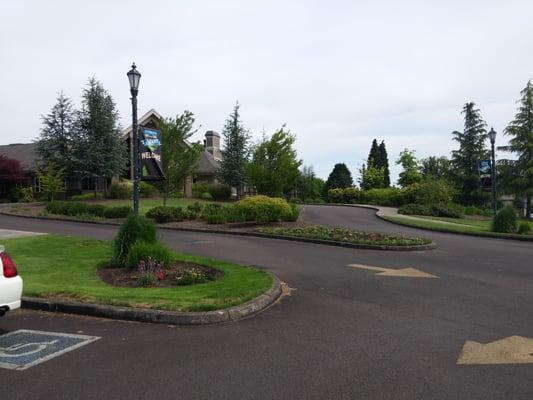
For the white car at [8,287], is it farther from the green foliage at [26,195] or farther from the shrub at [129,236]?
the green foliage at [26,195]

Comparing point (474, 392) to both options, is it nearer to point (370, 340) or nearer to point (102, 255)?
point (370, 340)

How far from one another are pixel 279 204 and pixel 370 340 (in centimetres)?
1598

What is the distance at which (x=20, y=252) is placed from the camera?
1230 centimetres

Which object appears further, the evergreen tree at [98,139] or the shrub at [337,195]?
the shrub at [337,195]

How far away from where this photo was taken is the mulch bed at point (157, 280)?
29.3 ft

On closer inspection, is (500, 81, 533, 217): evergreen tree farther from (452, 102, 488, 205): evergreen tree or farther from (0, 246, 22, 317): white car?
(0, 246, 22, 317): white car

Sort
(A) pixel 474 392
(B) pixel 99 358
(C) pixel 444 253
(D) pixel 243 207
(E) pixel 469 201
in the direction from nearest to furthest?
(A) pixel 474 392 → (B) pixel 99 358 → (C) pixel 444 253 → (D) pixel 243 207 → (E) pixel 469 201

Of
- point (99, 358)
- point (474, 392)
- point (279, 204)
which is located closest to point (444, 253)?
point (279, 204)

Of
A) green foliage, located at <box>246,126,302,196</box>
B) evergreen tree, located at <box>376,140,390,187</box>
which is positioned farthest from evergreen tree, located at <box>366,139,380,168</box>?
Answer: green foliage, located at <box>246,126,302,196</box>

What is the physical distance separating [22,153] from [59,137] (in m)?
13.9

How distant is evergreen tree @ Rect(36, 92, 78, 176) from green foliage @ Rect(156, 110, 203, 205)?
11686 millimetres

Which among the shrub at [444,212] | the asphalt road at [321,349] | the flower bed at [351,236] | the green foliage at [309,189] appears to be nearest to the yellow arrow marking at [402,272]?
the asphalt road at [321,349]

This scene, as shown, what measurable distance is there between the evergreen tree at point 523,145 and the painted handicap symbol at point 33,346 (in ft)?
146

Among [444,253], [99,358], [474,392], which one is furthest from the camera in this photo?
[444,253]
